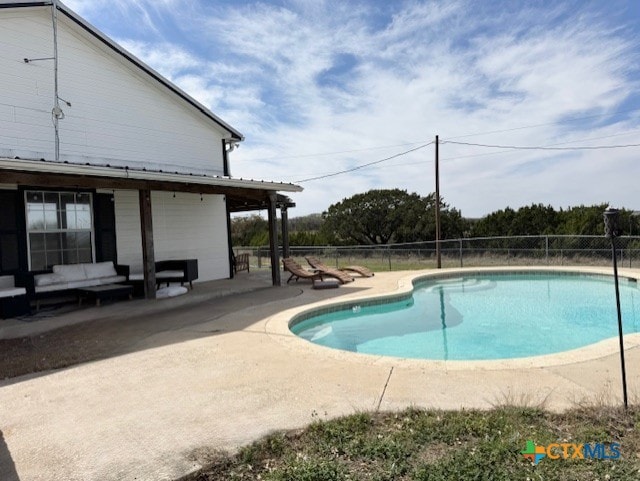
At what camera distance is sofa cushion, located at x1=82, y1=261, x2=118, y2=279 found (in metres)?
9.97

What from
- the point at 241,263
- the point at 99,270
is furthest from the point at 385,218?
the point at 99,270

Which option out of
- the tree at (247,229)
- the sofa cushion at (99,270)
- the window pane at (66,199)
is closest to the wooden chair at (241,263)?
the sofa cushion at (99,270)

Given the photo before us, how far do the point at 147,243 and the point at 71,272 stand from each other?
72.6 inches

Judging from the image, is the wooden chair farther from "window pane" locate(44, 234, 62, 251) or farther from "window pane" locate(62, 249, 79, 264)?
"window pane" locate(44, 234, 62, 251)

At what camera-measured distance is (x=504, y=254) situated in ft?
53.9

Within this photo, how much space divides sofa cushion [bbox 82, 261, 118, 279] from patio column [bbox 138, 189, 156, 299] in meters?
1.24

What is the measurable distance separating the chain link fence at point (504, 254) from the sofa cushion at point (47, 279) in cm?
995

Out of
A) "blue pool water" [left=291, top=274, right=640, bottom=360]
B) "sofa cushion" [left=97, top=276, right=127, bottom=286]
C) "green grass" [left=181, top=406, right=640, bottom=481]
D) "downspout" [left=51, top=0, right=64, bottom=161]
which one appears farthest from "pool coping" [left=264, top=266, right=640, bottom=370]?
"downspout" [left=51, top=0, right=64, bottom=161]

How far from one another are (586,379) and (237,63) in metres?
13.3

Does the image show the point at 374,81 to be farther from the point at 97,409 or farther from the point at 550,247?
the point at 97,409

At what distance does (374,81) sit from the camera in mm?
14758

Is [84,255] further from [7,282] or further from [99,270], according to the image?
[7,282]

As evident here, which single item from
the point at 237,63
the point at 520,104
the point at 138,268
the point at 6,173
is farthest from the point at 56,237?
the point at 520,104

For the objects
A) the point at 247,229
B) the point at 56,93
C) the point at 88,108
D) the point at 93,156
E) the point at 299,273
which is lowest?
the point at 299,273
